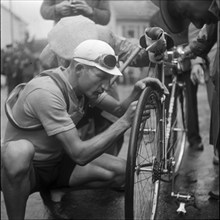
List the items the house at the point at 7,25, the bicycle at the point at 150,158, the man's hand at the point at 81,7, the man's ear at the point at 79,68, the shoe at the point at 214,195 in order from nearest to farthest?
the bicycle at the point at 150,158 < the man's ear at the point at 79,68 < the shoe at the point at 214,195 < the man's hand at the point at 81,7 < the house at the point at 7,25

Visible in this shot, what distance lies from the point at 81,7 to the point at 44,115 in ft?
5.10

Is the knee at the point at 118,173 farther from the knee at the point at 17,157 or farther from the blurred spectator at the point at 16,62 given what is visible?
the blurred spectator at the point at 16,62

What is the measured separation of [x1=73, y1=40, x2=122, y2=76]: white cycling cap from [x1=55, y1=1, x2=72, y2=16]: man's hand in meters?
1.29

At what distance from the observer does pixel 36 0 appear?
4.56 m

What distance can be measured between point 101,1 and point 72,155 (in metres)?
2.09

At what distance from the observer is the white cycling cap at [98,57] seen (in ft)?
9.22

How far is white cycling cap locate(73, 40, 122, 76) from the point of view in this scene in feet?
9.22

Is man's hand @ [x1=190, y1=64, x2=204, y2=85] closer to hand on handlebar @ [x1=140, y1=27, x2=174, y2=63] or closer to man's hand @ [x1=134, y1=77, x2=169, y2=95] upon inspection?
hand on handlebar @ [x1=140, y1=27, x2=174, y2=63]

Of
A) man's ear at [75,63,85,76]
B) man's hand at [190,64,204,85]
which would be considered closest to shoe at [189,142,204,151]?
man's hand at [190,64,204,85]

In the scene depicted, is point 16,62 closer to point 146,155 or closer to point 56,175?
point 56,175

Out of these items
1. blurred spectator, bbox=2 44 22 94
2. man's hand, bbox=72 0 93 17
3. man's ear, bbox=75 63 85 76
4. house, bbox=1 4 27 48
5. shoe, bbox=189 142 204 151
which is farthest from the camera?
blurred spectator, bbox=2 44 22 94

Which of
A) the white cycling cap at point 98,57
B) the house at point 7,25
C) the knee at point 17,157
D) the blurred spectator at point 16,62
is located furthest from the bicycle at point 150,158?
the blurred spectator at point 16,62

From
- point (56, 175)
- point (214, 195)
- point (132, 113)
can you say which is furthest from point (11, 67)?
point (132, 113)

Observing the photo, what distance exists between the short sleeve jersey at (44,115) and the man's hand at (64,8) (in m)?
1.17
